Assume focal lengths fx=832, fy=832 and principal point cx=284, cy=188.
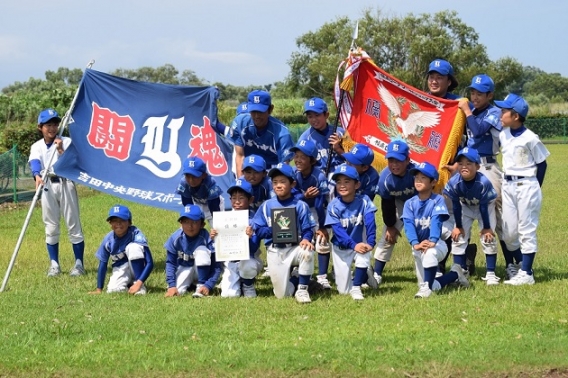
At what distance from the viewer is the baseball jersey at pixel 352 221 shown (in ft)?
28.2

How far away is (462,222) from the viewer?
8977 millimetres


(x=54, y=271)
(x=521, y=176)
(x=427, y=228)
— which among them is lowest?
(x=54, y=271)

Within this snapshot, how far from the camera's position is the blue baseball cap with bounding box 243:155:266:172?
901cm

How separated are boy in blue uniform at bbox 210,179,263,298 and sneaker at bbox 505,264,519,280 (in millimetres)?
2760

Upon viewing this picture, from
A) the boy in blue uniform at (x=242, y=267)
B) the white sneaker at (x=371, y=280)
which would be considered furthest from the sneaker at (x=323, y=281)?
the boy in blue uniform at (x=242, y=267)

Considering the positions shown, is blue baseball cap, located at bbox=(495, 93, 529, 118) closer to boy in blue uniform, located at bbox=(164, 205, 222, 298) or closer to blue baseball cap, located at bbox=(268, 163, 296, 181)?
blue baseball cap, located at bbox=(268, 163, 296, 181)

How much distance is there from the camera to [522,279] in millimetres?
8719

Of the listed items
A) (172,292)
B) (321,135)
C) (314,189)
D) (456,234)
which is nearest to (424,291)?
(456,234)

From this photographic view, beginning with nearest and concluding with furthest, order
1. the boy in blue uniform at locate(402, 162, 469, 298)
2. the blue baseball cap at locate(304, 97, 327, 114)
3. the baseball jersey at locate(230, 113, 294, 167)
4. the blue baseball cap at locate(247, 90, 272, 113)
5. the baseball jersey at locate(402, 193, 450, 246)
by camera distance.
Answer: the boy in blue uniform at locate(402, 162, 469, 298) → the baseball jersey at locate(402, 193, 450, 246) → the blue baseball cap at locate(247, 90, 272, 113) → the blue baseball cap at locate(304, 97, 327, 114) → the baseball jersey at locate(230, 113, 294, 167)

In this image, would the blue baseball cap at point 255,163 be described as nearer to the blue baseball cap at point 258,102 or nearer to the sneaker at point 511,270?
the blue baseball cap at point 258,102

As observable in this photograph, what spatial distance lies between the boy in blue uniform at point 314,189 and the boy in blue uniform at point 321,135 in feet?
1.23

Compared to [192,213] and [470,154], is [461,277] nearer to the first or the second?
[470,154]

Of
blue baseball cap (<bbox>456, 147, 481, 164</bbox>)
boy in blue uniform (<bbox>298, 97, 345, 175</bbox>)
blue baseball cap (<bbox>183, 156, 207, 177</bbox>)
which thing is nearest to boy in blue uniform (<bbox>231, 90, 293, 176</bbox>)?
boy in blue uniform (<bbox>298, 97, 345, 175</bbox>)

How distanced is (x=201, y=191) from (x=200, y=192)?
0.05 ft
